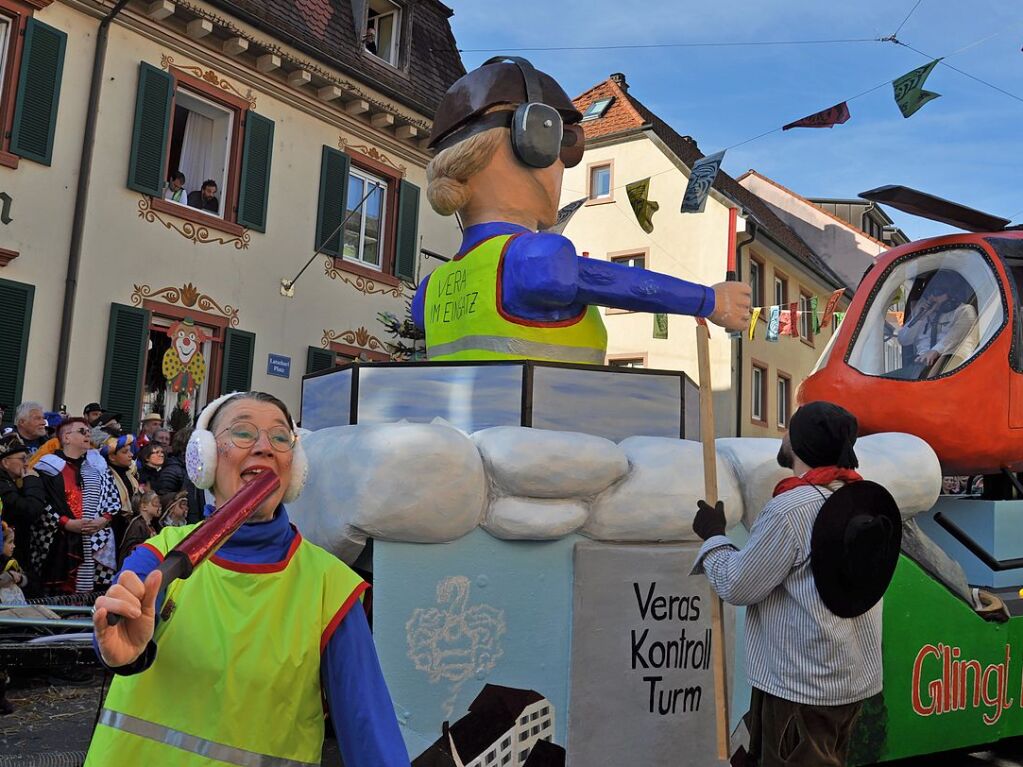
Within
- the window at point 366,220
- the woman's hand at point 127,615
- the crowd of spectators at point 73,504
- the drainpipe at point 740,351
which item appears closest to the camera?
the woman's hand at point 127,615

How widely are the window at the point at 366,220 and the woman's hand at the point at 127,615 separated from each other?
1089cm

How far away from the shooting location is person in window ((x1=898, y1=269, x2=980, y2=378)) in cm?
428

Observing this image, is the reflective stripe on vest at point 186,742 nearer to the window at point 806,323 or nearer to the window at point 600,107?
the window at point 600,107

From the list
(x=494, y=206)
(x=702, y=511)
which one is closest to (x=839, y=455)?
(x=702, y=511)

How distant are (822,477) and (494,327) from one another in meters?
1.33

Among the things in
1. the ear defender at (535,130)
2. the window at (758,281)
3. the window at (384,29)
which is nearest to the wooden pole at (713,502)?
the ear defender at (535,130)

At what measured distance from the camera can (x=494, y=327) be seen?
3.54 m

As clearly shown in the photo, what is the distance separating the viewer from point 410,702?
292cm

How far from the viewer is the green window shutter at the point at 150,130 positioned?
9.53 meters

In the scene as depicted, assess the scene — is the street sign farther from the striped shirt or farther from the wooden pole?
the striped shirt

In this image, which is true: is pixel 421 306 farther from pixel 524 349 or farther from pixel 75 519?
pixel 75 519

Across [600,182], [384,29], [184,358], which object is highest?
[600,182]

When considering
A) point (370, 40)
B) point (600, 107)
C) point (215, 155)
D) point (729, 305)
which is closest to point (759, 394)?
point (600, 107)

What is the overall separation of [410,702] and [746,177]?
26.4 metres
